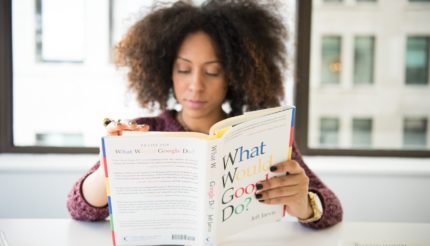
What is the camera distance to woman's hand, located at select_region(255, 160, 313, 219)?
974 millimetres

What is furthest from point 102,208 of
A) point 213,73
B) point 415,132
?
point 415,132

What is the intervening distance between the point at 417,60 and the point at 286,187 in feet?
5.55

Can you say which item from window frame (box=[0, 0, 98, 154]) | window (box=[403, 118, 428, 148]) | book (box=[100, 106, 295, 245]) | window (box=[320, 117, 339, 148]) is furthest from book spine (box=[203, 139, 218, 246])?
window (box=[403, 118, 428, 148])

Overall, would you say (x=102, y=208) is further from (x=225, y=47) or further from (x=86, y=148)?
(x=86, y=148)

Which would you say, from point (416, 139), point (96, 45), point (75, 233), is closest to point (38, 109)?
point (96, 45)

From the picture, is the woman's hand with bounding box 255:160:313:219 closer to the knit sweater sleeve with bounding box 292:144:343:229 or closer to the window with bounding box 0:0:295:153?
the knit sweater sleeve with bounding box 292:144:343:229

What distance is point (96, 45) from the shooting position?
7.17 ft

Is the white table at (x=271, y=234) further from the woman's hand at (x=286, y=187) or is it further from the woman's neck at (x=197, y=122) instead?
the woman's neck at (x=197, y=122)

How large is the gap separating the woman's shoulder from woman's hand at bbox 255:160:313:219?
0.50m

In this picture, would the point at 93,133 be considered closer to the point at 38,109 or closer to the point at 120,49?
the point at 38,109

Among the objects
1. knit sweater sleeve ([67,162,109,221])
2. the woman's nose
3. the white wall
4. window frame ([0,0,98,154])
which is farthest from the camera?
window frame ([0,0,98,154])

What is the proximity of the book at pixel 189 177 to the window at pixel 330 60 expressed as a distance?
1446 millimetres

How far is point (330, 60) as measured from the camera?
7.61 ft

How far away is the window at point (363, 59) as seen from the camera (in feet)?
7.56
